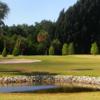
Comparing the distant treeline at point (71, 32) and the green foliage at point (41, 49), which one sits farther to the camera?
the distant treeline at point (71, 32)

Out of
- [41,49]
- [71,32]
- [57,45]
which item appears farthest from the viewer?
[71,32]

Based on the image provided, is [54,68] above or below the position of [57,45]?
below

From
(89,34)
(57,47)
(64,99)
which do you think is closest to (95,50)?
(57,47)

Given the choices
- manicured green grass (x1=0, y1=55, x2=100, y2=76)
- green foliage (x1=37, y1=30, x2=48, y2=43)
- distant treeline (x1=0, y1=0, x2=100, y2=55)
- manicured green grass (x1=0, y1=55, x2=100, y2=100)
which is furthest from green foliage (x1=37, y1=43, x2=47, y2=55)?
manicured green grass (x1=0, y1=55, x2=100, y2=100)

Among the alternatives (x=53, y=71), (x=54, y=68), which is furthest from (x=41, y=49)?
(x=53, y=71)

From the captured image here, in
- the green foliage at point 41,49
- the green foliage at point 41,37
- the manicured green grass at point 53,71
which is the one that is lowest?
the manicured green grass at point 53,71

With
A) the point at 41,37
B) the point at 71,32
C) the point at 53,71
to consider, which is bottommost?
the point at 53,71

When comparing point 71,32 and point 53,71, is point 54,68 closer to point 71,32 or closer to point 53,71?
point 53,71

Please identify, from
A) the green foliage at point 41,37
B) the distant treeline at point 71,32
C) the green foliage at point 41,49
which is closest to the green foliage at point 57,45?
the distant treeline at point 71,32

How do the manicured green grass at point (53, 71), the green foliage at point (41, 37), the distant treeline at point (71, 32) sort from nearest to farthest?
the manicured green grass at point (53, 71) → the distant treeline at point (71, 32) → the green foliage at point (41, 37)

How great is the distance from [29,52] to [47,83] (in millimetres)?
70294

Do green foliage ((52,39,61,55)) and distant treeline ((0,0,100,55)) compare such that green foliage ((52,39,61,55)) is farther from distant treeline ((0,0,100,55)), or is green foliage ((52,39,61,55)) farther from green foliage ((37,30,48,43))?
green foliage ((37,30,48,43))

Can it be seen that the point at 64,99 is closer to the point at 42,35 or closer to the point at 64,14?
the point at 42,35

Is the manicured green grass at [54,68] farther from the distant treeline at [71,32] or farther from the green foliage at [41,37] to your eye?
the green foliage at [41,37]
